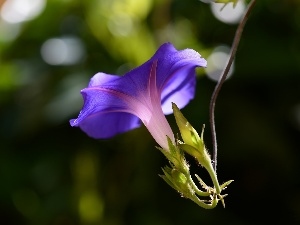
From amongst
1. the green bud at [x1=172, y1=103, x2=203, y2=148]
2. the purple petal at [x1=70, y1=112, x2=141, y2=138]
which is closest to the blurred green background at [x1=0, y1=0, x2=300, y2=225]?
the purple petal at [x1=70, y1=112, x2=141, y2=138]

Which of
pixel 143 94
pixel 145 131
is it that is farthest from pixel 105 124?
pixel 145 131

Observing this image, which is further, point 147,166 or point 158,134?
point 147,166

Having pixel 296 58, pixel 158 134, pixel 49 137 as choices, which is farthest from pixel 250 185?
pixel 158 134

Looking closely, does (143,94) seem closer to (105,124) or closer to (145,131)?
(105,124)

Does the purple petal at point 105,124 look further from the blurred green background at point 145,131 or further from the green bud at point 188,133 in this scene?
the blurred green background at point 145,131

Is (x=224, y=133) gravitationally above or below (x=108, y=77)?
below

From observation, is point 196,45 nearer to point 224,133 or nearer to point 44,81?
point 224,133

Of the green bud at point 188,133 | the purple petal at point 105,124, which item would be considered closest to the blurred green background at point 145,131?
the purple petal at point 105,124
